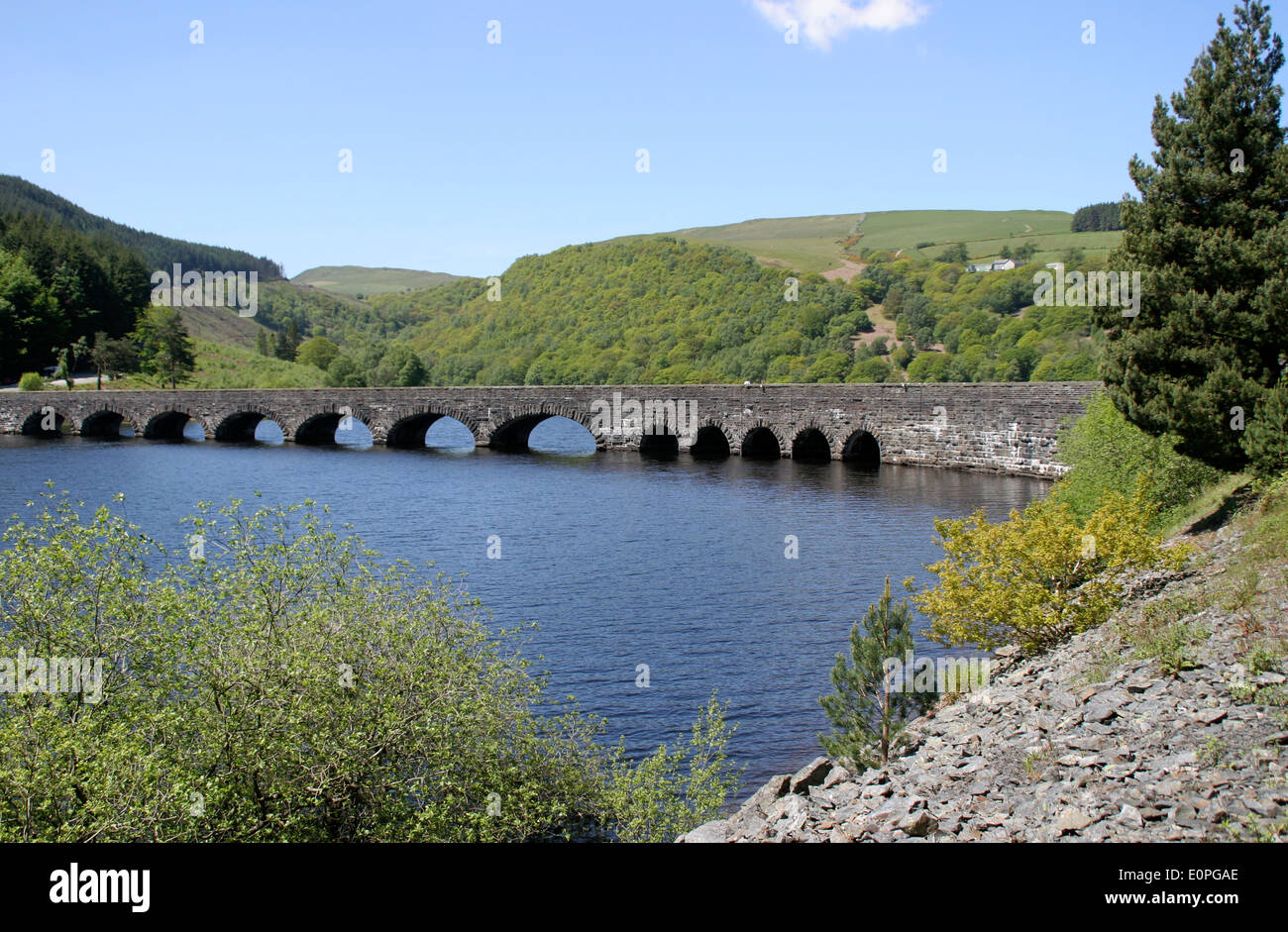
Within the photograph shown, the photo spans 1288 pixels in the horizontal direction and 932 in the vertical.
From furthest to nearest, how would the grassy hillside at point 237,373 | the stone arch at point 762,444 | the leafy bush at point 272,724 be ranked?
the grassy hillside at point 237,373 < the stone arch at point 762,444 < the leafy bush at point 272,724

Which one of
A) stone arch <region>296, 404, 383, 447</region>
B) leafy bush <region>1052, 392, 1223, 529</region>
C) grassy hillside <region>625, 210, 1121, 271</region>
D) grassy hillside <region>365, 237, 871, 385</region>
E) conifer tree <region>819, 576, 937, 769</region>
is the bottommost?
conifer tree <region>819, 576, 937, 769</region>

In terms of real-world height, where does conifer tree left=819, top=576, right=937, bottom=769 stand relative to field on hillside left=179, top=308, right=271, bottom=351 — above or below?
below

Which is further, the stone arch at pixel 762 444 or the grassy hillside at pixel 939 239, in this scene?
the grassy hillside at pixel 939 239

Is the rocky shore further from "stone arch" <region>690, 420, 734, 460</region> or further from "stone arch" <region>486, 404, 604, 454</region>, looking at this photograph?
"stone arch" <region>486, 404, 604, 454</region>

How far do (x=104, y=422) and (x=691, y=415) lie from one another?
172 feet

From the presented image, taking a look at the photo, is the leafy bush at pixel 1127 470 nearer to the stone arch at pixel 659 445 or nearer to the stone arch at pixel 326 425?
the stone arch at pixel 659 445

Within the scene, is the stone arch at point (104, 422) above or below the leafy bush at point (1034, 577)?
above

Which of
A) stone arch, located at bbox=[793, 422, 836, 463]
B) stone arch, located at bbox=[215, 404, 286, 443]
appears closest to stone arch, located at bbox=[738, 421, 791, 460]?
stone arch, located at bbox=[793, 422, 836, 463]

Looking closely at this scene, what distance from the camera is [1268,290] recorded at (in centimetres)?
2158

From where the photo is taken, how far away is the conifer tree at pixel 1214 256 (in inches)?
871

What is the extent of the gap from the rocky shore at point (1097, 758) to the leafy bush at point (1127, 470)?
10509mm

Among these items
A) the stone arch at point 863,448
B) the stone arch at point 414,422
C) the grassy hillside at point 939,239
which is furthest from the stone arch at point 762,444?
the grassy hillside at point 939,239

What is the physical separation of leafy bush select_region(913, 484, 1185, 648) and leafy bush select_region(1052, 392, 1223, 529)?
7.49 meters

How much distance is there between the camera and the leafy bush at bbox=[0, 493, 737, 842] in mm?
10992
